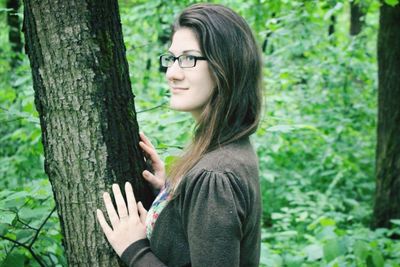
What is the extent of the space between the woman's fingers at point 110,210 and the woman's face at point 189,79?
40cm

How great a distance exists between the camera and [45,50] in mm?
1526

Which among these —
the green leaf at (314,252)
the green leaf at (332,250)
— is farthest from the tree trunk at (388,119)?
the green leaf at (332,250)

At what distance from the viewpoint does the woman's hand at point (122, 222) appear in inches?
61.6

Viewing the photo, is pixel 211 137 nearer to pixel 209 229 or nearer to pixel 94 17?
pixel 209 229

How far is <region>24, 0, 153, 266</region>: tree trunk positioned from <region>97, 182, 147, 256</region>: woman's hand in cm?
4

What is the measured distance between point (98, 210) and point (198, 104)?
52 cm

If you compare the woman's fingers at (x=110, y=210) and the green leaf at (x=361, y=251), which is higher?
the woman's fingers at (x=110, y=210)

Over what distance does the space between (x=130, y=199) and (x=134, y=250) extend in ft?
0.60

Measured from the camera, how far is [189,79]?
1558 mm

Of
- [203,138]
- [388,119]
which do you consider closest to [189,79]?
[203,138]

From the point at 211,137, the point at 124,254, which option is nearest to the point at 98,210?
the point at 124,254

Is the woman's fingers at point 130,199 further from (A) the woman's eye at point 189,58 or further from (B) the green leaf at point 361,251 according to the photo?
(B) the green leaf at point 361,251

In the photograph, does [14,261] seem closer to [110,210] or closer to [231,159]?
[110,210]

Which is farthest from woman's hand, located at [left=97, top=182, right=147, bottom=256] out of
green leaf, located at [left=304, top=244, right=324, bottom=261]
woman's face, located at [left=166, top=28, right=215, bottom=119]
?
green leaf, located at [left=304, top=244, right=324, bottom=261]
